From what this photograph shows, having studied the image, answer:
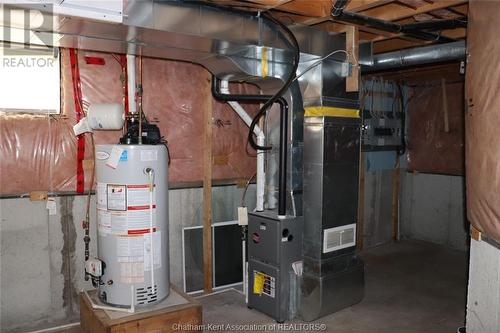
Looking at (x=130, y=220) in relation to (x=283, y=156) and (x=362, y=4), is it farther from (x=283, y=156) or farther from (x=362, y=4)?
(x=362, y=4)

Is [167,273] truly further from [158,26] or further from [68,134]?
[158,26]

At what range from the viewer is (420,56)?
3.59 metres

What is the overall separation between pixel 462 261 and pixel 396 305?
1.83 m

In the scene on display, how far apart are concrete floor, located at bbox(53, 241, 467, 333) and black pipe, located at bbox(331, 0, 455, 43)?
227cm

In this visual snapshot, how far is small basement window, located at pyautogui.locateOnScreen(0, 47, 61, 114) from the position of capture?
2898mm

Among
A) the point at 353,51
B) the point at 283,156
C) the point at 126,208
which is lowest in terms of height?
the point at 126,208

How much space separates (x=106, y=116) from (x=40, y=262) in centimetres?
123

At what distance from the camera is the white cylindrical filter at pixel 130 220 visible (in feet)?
8.79

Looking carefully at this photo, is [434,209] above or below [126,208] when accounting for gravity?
below

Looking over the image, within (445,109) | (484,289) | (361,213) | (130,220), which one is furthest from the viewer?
(445,109)

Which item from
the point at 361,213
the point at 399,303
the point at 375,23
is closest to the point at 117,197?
the point at 375,23

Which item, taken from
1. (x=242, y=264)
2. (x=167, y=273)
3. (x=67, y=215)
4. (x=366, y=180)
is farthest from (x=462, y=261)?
(x=67, y=215)

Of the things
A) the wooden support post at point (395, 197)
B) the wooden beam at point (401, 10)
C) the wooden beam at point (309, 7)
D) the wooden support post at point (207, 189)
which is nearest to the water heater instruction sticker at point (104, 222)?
the wooden support post at point (207, 189)

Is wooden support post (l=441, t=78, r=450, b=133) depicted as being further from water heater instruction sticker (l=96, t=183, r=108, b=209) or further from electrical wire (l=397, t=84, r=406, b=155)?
water heater instruction sticker (l=96, t=183, r=108, b=209)
